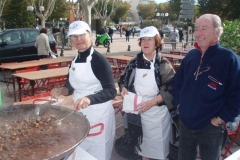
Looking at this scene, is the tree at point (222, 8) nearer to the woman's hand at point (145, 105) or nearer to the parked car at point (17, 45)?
the parked car at point (17, 45)

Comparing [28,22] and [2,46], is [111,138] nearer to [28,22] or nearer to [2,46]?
[2,46]

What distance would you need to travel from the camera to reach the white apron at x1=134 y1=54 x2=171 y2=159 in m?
2.79

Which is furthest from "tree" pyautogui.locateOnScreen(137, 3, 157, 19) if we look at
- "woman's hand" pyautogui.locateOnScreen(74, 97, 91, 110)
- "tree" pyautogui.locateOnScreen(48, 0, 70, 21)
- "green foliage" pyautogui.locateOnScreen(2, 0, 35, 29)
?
"woman's hand" pyautogui.locateOnScreen(74, 97, 91, 110)

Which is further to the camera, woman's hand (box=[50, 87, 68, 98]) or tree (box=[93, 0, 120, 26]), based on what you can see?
tree (box=[93, 0, 120, 26])

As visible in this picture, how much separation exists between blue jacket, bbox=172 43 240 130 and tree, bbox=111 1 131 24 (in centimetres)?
6878

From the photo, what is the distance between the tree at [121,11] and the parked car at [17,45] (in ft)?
200

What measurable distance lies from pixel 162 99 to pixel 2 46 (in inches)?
322

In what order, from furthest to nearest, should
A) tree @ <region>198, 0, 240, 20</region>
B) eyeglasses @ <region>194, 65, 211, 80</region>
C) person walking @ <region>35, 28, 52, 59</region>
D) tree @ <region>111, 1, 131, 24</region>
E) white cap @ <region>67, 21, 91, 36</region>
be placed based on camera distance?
tree @ <region>111, 1, 131, 24</region>
tree @ <region>198, 0, 240, 20</region>
person walking @ <region>35, 28, 52, 59</region>
white cap @ <region>67, 21, 91, 36</region>
eyeglasses @ <region>194, 65, 211, 80</region>

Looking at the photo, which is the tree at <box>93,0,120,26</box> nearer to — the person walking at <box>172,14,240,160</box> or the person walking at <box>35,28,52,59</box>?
the person walking at <box>35,28,52,59</box>

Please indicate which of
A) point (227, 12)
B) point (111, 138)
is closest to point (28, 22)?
point (227, 12)

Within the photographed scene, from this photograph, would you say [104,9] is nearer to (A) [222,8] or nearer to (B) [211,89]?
(A) [222,8]

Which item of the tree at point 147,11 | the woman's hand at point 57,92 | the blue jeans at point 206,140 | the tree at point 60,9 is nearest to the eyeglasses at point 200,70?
the blue jeans at point 206,140

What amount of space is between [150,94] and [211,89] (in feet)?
2.56

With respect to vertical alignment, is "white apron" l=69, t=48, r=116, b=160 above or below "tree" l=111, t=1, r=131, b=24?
below
